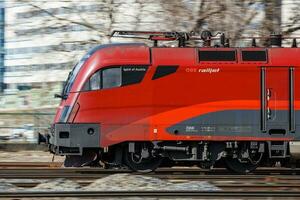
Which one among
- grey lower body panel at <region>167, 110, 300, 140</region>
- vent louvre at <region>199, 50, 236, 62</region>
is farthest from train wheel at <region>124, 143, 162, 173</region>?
vent louvre at <region>199, 50, 236, 62</region>

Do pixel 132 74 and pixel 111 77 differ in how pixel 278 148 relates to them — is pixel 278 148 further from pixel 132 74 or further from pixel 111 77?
pixel 111 77

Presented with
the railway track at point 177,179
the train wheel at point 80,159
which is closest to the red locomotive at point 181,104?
the train wheel at point 80,159

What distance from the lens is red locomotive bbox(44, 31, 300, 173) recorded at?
14570 mm

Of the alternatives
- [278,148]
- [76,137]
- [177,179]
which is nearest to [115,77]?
[76,137]

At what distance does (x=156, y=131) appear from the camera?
1457 cm

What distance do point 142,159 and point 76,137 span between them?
1.75 m

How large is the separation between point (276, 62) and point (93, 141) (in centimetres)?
489

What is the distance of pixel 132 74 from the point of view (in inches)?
575

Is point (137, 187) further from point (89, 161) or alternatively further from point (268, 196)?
point (89, 161)

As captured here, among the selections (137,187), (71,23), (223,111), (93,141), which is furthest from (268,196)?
(71,23)

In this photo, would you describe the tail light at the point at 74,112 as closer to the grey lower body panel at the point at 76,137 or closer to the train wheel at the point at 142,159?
the grey lower body panel at the point at 76,137

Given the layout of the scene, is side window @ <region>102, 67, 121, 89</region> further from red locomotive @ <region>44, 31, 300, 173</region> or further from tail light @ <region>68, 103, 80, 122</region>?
tail light @ <region>68, 103, 80, 122</region>

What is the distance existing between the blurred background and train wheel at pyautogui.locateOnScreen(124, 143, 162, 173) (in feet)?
27.9

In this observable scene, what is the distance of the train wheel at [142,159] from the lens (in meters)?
14.8
